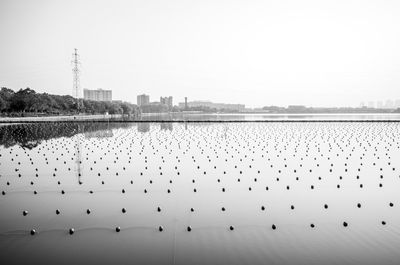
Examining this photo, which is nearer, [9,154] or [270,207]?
[270,207]

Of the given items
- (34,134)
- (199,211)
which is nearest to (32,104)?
(34,134)

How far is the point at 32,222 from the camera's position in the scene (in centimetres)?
862

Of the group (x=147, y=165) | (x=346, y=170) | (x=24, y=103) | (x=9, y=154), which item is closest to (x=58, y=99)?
(x=24, y=103)

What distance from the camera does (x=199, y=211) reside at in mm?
9531

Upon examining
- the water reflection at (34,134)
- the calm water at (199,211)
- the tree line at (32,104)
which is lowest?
the calm water at (199,211)

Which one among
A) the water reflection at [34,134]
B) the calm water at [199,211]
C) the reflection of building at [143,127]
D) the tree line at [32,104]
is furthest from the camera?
the tree line at [32,104]

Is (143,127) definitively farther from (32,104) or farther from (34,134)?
(32,104)

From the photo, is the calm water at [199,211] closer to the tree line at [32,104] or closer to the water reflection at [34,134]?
the water reflection at [34,134]

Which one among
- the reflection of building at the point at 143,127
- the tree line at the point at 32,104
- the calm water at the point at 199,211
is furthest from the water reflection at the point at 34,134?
the tree line at the point at 32,104

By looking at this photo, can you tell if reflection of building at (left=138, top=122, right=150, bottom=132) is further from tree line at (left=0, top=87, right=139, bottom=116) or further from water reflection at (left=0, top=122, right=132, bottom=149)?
tree line at (left=0, top=87, right=139, bottom=116)

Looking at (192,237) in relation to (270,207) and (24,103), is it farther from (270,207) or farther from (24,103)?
(24,103)

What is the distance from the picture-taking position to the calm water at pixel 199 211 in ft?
22.5

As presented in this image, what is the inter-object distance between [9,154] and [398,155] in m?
25.4

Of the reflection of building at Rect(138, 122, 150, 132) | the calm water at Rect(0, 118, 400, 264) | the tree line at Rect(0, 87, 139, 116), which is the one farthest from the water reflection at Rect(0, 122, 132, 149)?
the tree line at Rect(0, 87, 139, 116)
